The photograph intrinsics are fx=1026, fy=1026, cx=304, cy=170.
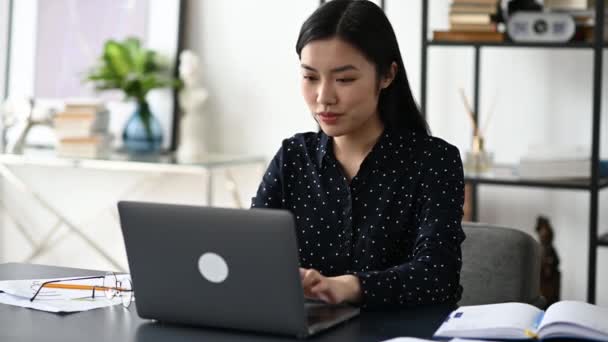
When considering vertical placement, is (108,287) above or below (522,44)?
below

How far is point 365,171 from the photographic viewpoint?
201cm

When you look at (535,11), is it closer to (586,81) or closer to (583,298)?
(586,81)

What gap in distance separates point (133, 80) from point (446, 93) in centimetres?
119

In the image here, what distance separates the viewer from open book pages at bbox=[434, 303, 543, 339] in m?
1.47

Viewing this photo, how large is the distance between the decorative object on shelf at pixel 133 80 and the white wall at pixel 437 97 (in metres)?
0.22

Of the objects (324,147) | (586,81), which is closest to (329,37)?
(324,147)

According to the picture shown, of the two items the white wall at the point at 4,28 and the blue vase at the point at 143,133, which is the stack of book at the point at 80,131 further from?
the white wall at the point at 4,28

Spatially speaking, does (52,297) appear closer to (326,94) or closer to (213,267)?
(213,267)

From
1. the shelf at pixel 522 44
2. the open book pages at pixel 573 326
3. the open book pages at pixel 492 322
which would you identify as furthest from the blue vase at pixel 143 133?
the open book pages at pixel 573 326

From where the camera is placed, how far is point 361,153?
2051mm

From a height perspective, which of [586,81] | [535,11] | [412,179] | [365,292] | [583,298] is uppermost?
[535,11]

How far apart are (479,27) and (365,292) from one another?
179 cm

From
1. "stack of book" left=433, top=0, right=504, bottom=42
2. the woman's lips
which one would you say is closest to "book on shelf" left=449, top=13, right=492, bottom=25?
"stack of book" left=433, top=0, right=504, bottom=42

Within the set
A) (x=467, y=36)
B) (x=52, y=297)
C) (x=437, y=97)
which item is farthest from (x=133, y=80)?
(x=52, y=297)
